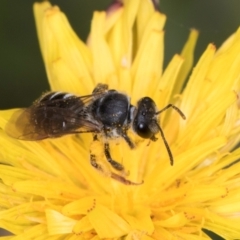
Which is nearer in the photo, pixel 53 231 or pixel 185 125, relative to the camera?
pixel 53 231

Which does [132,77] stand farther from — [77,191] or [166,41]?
[166,41]

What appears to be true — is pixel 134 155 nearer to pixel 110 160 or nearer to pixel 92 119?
pixel 110 160

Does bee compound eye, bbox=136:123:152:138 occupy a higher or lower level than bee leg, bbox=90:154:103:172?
lower

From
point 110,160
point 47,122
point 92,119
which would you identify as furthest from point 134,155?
point 47,122

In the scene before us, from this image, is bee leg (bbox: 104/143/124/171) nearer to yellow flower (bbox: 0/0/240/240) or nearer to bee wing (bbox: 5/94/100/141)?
yellow flower (bbox: 0/0/240/240)

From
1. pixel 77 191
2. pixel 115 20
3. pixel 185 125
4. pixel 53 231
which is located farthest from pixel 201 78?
pixel 53 231

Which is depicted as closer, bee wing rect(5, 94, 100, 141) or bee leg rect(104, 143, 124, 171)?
bee wing rect(5, 94, 100, 141)

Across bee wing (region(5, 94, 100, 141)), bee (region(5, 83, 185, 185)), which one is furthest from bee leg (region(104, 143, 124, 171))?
bee wing (region(5, 94, 100, 141))

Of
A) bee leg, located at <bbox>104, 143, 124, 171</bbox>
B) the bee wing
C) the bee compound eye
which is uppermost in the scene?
the bee wing
